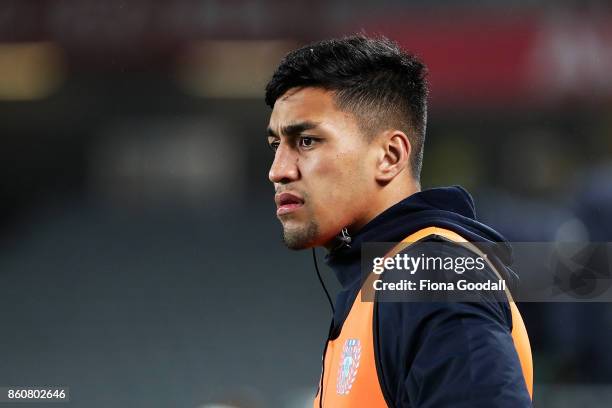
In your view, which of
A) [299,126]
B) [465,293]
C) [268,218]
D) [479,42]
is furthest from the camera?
[268,218]

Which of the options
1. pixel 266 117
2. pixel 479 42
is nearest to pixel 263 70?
pixel 266 117

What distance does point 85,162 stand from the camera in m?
6.76

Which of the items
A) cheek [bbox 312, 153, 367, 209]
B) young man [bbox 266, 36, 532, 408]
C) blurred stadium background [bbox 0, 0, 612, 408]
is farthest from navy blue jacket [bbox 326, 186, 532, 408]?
blurred stadium background [bbox 0, 0, 612, 408]

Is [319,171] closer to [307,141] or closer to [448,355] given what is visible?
[307,141]

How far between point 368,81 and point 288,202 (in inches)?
12.1

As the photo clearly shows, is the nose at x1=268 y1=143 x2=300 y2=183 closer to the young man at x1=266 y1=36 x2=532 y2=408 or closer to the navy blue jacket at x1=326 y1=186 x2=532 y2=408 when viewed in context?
the young man at x1=266 y1=36 x2=532 y2=408

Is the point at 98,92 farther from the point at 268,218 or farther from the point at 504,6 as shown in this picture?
the point at 504,6

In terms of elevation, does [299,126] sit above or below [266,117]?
below

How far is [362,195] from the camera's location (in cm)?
179

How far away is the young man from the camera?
1462mm

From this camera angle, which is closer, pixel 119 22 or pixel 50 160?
pixel 119 22

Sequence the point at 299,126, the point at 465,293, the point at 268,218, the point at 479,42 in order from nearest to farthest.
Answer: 1. the point at 465,293
2. the point at 299,126
3. the point at 479,42
4. the point at 268,218

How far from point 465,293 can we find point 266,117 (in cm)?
555

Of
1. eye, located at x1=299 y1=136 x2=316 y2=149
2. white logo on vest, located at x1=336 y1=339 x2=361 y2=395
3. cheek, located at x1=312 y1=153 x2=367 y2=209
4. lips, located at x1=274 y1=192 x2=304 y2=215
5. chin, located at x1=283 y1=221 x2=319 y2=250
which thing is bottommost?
white logo on vest, located at x1=336 y1=339 x2=361 y2=395
